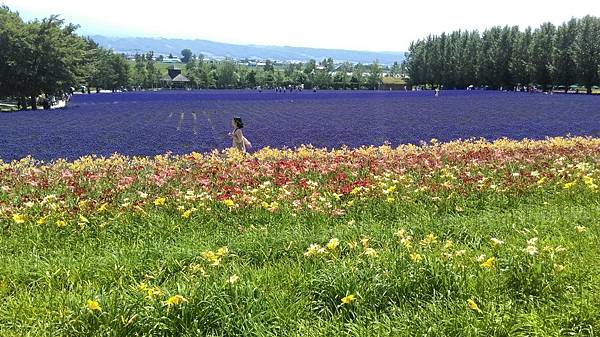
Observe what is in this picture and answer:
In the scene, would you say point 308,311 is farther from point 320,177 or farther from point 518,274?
point 320,177

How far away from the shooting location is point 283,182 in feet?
32.2

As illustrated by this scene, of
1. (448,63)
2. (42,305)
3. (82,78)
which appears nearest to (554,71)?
(448,63)

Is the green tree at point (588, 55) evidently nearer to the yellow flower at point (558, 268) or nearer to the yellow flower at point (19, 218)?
the yellow flower at point (558, 268)

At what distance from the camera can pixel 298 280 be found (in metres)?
5.40

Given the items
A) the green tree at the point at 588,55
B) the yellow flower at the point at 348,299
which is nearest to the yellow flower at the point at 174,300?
the yellow flower at the point at 348,299

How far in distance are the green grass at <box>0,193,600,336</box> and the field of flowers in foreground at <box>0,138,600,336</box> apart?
0.02 m

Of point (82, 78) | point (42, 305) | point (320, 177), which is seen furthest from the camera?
point (82, 78)

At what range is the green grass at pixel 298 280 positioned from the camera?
4.50 meters

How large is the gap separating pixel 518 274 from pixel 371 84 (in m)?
193

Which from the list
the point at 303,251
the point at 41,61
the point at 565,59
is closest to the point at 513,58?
the point at 565,59

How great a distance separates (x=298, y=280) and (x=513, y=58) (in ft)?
401

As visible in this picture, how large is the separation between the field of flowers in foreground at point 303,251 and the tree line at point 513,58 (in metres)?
97.0

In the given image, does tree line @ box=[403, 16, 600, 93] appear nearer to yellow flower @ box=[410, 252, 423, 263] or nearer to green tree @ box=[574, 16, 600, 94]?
green tree @ box=[574, 16, 600, 94]

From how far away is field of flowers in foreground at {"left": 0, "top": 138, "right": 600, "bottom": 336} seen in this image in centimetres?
456
